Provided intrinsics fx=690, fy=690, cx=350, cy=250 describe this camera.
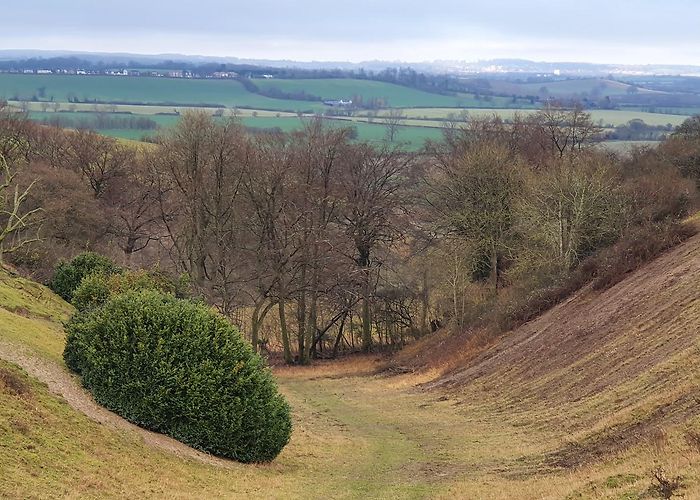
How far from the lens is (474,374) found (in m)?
28.5

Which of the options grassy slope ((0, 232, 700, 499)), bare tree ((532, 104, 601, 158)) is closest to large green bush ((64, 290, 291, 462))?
grassy slope ((0, 232, 700, 499))

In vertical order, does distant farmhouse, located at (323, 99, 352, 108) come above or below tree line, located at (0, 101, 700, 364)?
above

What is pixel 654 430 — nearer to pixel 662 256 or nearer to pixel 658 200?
pixel 662 256

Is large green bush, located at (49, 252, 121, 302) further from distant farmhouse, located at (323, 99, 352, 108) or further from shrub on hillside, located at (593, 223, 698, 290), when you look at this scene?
distant farmhouse, located at (323, 99, 352, 108)

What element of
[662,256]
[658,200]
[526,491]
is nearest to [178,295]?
[526,491]

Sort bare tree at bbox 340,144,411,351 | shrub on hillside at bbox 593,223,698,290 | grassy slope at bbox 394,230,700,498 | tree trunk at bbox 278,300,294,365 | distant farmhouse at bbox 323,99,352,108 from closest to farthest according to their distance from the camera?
grassy slope at bbox 394,230,700,498
shrub on hillside at bbox 593,223,698,290
tree trunk at bbox 278,300,294,365
bare tree at bbox 340,144,411,351
distant farmhouse at bbox 323,99,352,108

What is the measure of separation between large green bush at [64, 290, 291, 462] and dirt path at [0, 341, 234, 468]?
0.83ft

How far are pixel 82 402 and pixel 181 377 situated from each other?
2.44 m

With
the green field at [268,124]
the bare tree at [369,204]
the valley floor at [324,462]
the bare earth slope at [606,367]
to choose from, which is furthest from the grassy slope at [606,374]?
the green field at [268,124]

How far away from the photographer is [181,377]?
16031 mm

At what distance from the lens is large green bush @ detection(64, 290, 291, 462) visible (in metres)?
16.2

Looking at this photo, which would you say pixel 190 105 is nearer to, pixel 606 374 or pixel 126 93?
pixel 126 93

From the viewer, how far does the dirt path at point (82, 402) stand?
15.6 meters

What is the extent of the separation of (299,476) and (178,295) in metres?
13.7
